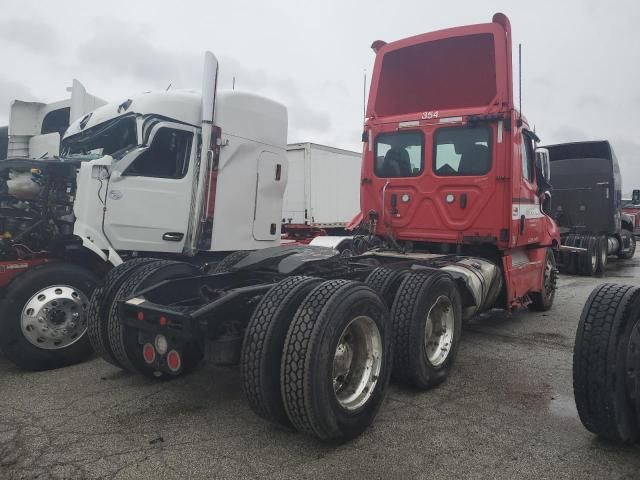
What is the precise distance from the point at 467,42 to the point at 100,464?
19.2 ft

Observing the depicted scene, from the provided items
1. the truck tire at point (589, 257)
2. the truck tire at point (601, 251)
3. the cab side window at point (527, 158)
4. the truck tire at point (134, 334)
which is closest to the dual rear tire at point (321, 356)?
the truck tire at point (134, 334)

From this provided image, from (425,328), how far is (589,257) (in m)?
10.2

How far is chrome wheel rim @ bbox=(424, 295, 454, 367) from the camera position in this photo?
4.49m

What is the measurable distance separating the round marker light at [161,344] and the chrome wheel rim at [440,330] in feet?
7.34

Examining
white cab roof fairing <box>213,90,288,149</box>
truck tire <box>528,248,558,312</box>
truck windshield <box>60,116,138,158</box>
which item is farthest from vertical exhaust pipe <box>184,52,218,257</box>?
truck tire <box>528,248,558,312</box>

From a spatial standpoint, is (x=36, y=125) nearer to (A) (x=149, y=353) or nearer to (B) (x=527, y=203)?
(A) (x=149, y=353)

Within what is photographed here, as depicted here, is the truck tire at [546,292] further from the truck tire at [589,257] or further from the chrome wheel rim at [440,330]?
the truck tire at [589,257]

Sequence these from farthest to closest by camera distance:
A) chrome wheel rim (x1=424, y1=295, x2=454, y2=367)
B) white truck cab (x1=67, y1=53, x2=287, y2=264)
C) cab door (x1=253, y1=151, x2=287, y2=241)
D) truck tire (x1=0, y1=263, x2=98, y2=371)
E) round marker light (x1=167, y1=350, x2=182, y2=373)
Answer: cab door (x1=253, y1=151, x2=287, y2=241), white truck cab (x1=67, y1=53, x2=287, y2=264), truck tire (x1=0, y1=263, x2=98, y2=371), chrome wheel rim (x1=424, y1=295, x2=454, y2=367), round marker light (x1=167, y1=350, x2=182, y2=373)

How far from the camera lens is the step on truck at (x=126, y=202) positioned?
4871mm

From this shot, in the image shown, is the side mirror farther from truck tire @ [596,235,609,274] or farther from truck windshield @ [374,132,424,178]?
truck tire @ [596,235,609,274]

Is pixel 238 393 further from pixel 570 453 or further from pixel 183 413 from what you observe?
pixel 570 453

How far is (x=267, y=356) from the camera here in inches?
121

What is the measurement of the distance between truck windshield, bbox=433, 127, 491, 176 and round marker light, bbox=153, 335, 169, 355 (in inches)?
160

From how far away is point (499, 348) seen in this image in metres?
5.70
